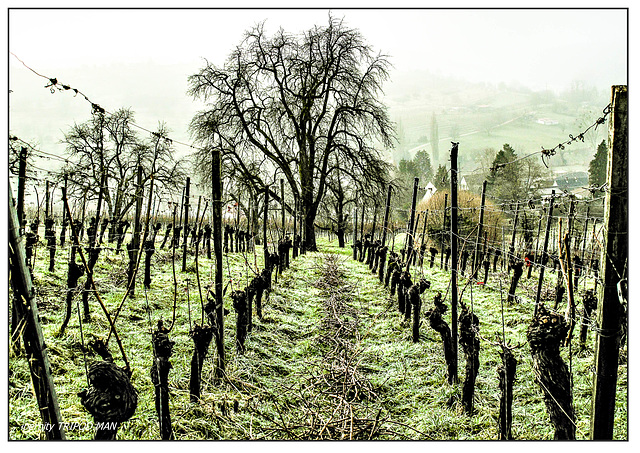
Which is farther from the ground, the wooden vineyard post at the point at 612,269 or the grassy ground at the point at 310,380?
the wooden vineyard post at the point at 612,269

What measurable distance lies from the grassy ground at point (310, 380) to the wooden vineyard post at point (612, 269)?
773mm

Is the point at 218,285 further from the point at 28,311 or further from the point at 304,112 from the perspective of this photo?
the point at 304,112

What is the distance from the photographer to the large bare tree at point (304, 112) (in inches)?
663

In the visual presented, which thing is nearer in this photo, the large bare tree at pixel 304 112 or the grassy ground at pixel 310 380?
the grassy ground at pixel 310 380

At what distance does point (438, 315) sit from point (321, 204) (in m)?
14.8

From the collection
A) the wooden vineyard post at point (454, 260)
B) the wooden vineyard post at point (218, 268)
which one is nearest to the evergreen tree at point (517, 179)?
the wooden vineyard post at point (454, 260)

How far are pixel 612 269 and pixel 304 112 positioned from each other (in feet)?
54.7

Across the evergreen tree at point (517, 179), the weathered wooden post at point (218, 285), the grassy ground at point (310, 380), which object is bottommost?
the grassy ground at point (310, 380)

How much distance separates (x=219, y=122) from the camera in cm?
1652

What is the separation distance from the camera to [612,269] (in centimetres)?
205

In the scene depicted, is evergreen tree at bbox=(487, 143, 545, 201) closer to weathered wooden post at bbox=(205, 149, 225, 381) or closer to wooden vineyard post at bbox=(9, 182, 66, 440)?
weathered wooden post at bbox=(205, 149, 225, 381)

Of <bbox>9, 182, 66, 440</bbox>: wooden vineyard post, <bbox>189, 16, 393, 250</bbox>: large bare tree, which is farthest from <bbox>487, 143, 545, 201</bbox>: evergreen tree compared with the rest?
<bbox>9, 182, 66, 440</bbox>: wooden vineyard post

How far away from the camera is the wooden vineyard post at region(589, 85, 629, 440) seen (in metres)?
2.01

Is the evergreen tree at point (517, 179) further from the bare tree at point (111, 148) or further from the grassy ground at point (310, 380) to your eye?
the grassy ground at point (310, 380)
